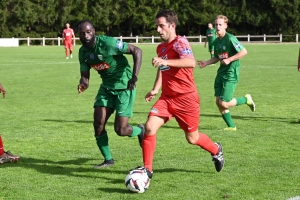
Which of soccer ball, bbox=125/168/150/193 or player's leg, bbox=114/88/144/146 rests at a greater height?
player's leg, bbox=114/88/144/146

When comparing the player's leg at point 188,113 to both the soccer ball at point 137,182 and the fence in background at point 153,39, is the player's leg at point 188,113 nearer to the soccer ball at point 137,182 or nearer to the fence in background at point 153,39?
the soccer ball at point 137,182

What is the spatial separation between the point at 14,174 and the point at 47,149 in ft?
5.28

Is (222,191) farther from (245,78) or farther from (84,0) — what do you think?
(84,0)

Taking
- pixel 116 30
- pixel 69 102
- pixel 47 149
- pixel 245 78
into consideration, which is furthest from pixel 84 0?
pixel 47 149

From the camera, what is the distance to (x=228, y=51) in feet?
32.3

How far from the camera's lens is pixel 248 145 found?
28.0ft

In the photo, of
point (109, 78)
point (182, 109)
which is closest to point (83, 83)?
point (109, 78)

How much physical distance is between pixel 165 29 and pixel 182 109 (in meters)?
0.89

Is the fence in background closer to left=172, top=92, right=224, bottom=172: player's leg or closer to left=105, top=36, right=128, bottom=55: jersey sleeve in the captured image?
left=105, top=36, right=128, bottom=55: jersey sleeve

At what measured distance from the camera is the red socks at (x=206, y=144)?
21.5 feet

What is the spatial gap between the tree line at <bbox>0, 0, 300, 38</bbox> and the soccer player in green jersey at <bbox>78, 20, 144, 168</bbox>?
57.6 metres

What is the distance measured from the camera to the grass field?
6.03 metres

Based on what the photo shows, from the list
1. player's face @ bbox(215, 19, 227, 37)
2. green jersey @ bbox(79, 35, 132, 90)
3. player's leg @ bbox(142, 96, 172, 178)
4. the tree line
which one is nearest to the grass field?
player's leg @ bbox(142, 96, 172, 178)

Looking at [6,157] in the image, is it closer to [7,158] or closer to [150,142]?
[7,158]
